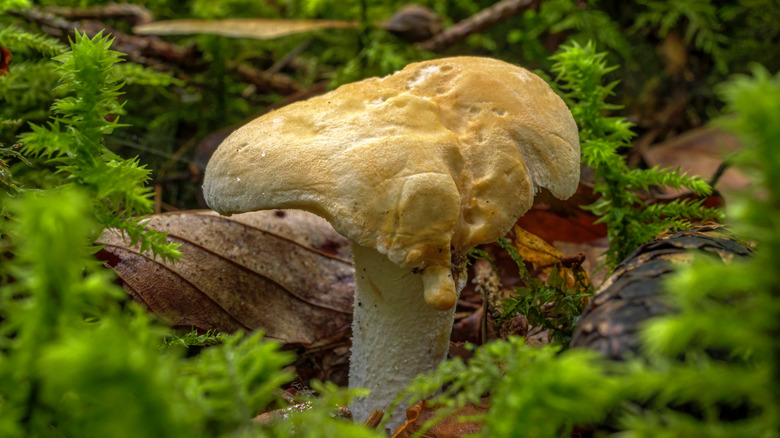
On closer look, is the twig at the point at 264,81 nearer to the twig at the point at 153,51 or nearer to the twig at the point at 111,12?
the twig at the point at 153,51

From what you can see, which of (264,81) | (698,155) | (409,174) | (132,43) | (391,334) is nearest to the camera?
(409,174)

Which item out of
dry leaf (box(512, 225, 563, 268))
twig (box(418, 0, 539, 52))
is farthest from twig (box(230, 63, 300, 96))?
dry leaf (box(512, 225, 563, 268))

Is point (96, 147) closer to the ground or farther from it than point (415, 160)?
farther from it

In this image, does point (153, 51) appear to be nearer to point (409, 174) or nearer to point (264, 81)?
point (264, 81)

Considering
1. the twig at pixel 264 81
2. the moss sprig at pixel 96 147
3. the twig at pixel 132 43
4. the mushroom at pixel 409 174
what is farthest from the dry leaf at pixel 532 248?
the twig at pixel 132 43

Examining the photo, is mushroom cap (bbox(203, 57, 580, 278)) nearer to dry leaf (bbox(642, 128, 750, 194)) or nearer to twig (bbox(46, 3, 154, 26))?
dry leaf (bbox(642, 128, 750, 194))

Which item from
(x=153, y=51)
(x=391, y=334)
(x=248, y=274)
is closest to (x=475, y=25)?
(x=153, y=51)
